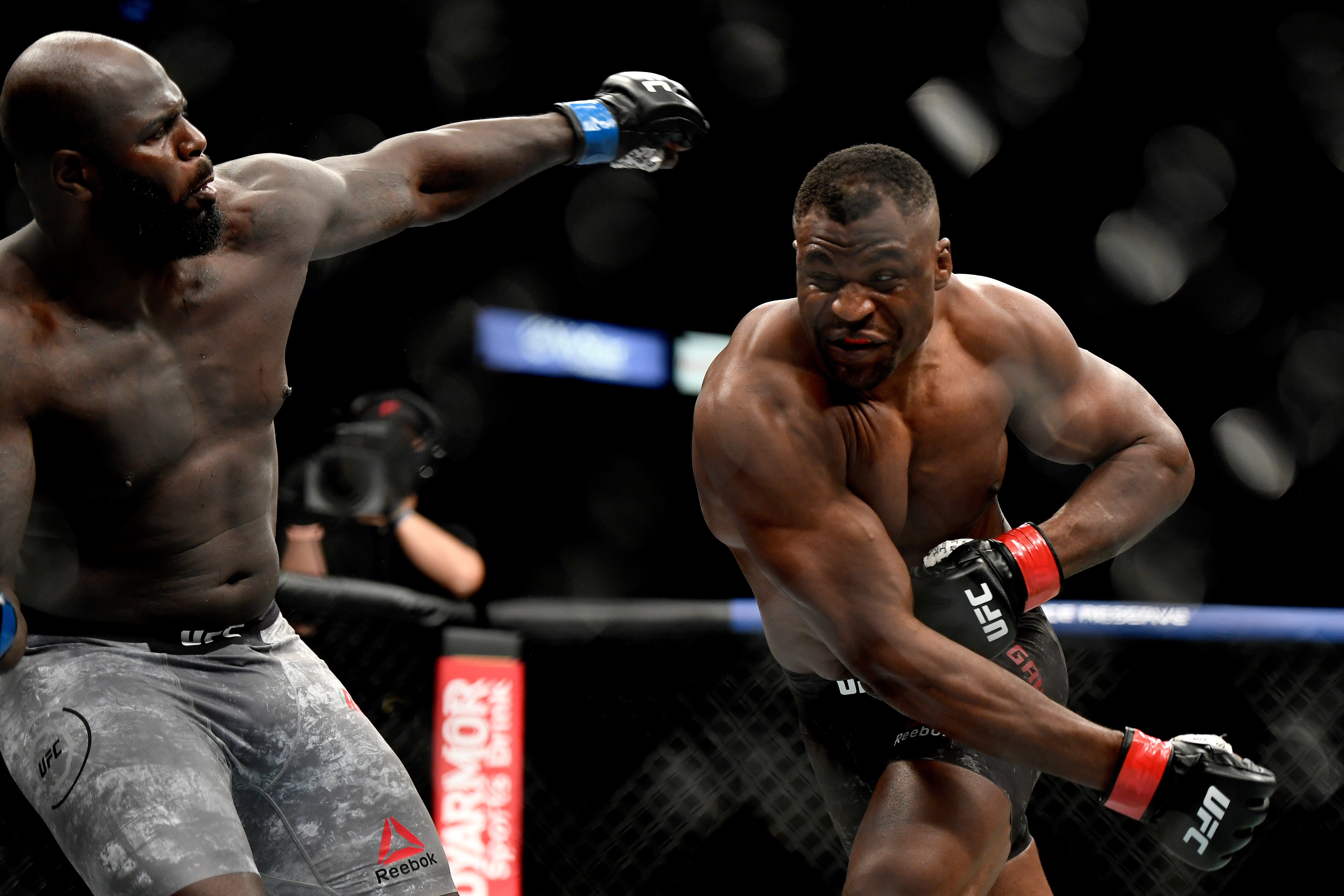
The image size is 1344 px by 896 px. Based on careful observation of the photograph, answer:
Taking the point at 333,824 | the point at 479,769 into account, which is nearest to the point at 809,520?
the point at 333,824

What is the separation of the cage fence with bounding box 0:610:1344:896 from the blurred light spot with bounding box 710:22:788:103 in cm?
297

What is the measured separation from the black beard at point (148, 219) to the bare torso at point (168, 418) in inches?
1.3

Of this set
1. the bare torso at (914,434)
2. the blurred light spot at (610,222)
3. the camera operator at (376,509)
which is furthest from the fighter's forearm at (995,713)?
the blurred light spot at (610,222)

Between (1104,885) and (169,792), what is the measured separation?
9.14 feet

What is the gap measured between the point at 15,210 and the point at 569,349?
84.8 inches

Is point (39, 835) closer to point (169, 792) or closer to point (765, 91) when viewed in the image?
point (169, 792)

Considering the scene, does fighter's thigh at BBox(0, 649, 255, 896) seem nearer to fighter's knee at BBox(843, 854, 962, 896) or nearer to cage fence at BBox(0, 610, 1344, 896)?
fighter's knee at BBox(843, 854, 962, 896)

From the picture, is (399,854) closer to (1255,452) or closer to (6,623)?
(6,623)

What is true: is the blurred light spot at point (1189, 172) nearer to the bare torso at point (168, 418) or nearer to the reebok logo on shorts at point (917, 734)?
the reebok logo on shorts at point (917, 734)

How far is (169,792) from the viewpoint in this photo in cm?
135

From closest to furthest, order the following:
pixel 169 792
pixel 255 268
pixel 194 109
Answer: pixel 169 792 < pixel 255 268 < pixel 194 109

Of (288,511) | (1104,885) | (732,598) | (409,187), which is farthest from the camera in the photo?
(732,598)

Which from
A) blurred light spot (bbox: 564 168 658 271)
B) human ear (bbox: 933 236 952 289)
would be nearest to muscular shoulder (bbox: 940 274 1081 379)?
human ear (bbox: 933 236 952 289)

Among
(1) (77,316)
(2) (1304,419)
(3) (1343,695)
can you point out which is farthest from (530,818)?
(2) (1304,419)
